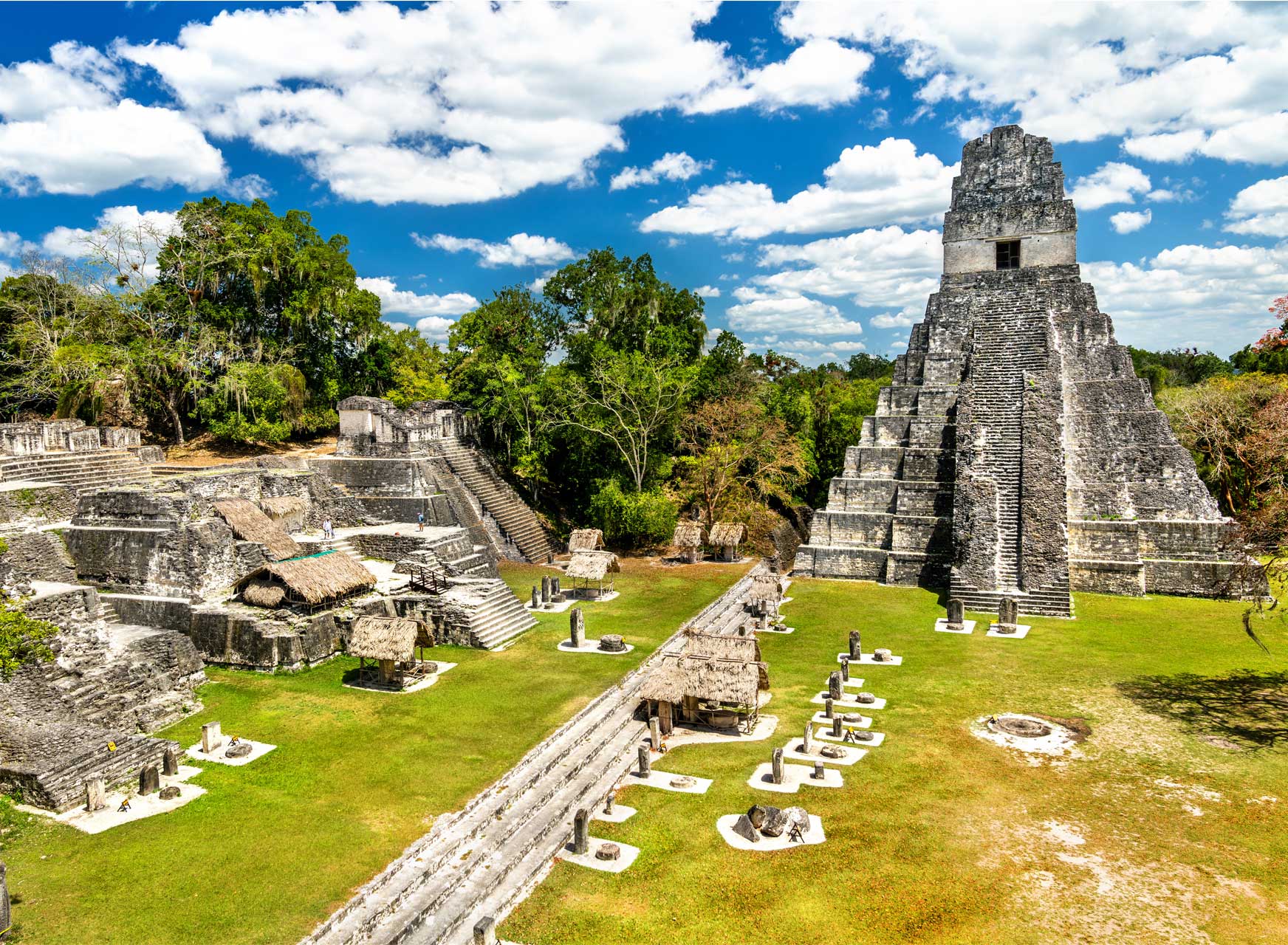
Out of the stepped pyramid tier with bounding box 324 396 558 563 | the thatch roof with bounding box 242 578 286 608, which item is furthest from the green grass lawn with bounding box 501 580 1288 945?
the stepped pyramid tier with bounding box 324 396 558 563

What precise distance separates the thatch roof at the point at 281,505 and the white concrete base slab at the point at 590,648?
11.8 meters

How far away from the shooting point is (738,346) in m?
43.3

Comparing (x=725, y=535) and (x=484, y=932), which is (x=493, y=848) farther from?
(x=725, y=535)

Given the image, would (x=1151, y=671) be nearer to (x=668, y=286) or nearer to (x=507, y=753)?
(x=507, y=753)

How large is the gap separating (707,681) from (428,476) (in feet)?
61.5

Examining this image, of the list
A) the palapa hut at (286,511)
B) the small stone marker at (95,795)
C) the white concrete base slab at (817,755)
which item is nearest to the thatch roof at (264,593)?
the palapa hut at (286,511)

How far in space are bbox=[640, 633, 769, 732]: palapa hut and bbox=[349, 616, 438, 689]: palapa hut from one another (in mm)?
5514

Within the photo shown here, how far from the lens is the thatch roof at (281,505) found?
1037 inches

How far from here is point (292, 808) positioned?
40.7 feet

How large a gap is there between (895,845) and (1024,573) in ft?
51.6

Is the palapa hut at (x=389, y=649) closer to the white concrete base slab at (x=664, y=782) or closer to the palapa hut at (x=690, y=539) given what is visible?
the white concrete base slab at (x=664, y=782)

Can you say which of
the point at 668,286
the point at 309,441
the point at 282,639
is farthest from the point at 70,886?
the point at 668,286

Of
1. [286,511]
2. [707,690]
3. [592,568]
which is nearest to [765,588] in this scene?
[592,568]

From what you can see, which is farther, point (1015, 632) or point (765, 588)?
point (765, 588)
